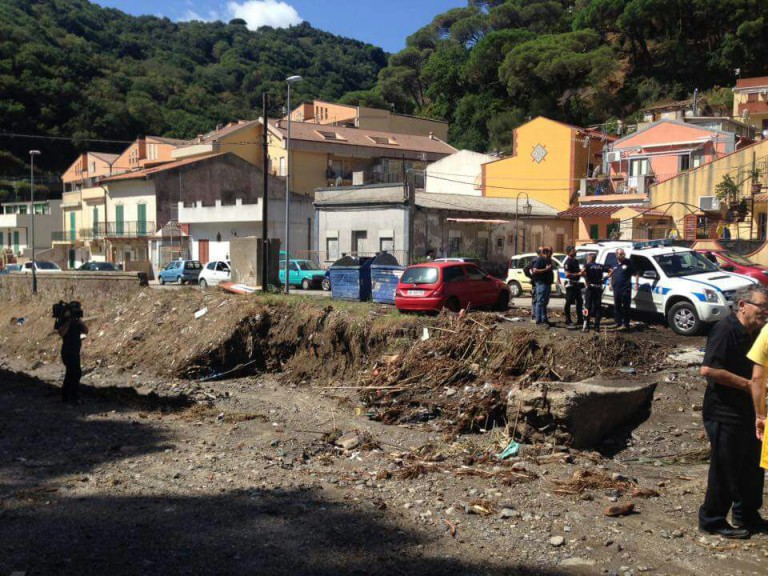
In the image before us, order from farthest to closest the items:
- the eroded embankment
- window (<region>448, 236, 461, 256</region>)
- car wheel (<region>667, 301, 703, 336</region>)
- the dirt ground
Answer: window (<region>448, 236, 461, 256</region>)
car wheel (<region>667, 301, 703, 336</region>)
the eroded embankment
the dirt ground

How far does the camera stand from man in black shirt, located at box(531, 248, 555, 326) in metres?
14.7

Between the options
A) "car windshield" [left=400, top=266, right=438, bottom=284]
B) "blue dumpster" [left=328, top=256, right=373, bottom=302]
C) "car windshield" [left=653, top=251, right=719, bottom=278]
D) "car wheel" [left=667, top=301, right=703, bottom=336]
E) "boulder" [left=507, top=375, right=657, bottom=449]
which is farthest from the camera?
"blue dumpster" [left=328, top=256, right=373, bottom=302]

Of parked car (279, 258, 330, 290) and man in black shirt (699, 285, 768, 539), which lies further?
parked car (279, 258, 330, 290)

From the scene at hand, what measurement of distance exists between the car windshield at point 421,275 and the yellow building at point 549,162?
27078 millimetres

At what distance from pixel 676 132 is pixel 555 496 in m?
35.9

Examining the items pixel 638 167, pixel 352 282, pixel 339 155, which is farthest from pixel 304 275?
pixel 339 155

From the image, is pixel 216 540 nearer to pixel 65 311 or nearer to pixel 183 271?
pixel 65 311

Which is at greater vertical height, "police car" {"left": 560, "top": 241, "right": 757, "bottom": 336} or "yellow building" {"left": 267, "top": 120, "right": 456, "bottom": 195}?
"yellow building" {"left": 267, "top": 120, "right": 456, "bottom": 195}

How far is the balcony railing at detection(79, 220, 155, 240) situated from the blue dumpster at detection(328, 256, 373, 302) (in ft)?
106

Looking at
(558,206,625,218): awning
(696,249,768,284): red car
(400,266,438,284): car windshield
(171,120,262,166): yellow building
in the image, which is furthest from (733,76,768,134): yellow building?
(400,266,438,284): car windshield

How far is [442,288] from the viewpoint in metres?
16.6

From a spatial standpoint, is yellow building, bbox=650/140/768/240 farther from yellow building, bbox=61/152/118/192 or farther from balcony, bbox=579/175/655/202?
yellow building, bbox=61/152/118/192

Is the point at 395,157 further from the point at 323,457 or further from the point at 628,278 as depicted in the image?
the point at 323,457

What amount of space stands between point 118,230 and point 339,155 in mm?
18234
